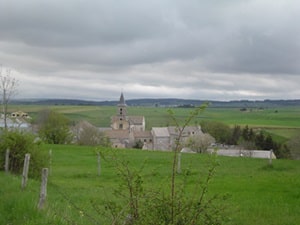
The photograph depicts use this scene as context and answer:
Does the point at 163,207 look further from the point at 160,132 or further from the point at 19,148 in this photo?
the point at 160,132

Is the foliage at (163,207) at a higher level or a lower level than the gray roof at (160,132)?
higher

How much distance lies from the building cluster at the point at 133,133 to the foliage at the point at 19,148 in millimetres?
64694

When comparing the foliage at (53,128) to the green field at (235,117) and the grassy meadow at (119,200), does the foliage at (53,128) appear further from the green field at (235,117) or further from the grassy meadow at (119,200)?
the grassy meadow at (119,200)

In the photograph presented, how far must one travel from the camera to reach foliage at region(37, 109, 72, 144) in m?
62.7

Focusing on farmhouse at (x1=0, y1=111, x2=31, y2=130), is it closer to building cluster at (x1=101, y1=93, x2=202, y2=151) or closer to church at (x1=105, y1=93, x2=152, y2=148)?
building cluster at (x1=101, y1=93, x2=202, y2=151)

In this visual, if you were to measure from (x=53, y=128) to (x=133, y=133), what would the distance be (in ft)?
173

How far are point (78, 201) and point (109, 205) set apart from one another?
29.4 ft

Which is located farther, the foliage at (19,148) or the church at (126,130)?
the church at (126,130)

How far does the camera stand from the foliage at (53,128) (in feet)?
206

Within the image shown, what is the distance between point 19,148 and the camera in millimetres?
19234

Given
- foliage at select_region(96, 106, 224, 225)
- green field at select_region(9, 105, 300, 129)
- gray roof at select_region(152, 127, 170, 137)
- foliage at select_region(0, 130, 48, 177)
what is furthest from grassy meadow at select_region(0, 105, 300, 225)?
gray roof at select_region(152, 127, 170, 137)

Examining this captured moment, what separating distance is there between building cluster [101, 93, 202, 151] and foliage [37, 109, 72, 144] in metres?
14.1

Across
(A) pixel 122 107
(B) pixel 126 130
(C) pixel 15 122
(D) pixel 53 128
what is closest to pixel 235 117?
(B) pixel 126 130

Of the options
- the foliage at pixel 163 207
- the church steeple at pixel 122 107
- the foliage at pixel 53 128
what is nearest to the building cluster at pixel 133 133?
the church steeple at pixel 122 107
